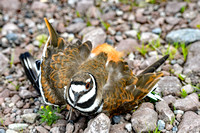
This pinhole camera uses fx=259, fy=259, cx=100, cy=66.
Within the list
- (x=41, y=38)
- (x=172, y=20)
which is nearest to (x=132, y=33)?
(x=172, y=20)

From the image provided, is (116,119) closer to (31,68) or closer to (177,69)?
(177,69)

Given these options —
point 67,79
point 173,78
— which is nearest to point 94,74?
point 67,79

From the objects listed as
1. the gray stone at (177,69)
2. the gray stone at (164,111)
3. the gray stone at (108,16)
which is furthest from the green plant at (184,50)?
the gray stone at (108,16)

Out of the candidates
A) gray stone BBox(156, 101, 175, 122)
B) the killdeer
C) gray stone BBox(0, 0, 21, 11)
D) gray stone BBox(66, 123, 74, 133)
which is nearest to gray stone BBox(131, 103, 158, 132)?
gray stone BBox(156, 101, 175, 122)

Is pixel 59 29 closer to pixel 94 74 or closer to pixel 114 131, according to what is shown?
pixel 94 74

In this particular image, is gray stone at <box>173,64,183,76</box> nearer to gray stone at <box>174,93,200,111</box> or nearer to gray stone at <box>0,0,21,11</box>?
gray stone at <box>174,93,200,111</box>

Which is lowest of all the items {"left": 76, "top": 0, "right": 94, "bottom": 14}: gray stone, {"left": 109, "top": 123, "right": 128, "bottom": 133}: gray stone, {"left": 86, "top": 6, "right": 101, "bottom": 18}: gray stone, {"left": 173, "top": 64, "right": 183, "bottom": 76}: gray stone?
{"left": 109, "top": 123, "right": 128, "bottom": 133}: gray stone

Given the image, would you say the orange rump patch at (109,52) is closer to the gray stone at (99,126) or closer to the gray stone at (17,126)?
the gray stone at (99,126)
